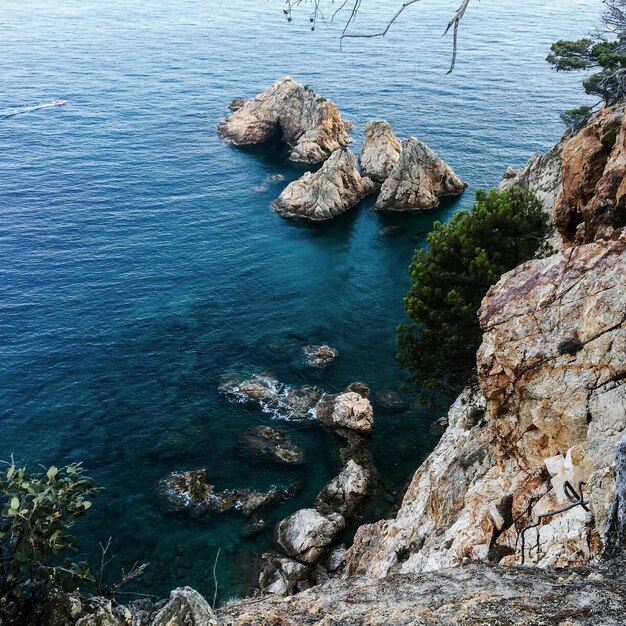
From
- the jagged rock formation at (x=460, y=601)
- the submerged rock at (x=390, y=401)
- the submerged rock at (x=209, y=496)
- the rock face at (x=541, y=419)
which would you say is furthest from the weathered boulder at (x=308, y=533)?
the jagged rock formation at (x=460, y=601)

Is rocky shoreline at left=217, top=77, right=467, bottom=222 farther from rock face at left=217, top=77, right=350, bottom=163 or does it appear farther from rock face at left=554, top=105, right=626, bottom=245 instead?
rock face at left=554, top=105, right=626, bottom=245

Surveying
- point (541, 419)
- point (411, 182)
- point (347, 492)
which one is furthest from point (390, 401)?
point (411, 182)

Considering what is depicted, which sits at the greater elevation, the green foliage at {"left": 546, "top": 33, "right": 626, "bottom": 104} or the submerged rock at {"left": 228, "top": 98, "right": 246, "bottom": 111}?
the green foliage at {"left": 546, "top": 33, "right": 626, "bottom": 104}

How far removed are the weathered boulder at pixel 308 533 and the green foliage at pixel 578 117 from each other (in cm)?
3520

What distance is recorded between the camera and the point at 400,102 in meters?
112

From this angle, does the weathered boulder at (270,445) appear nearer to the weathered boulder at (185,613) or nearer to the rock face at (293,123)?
the weathered boulder at (185,613)

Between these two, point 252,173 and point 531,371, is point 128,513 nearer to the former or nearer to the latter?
point 531,371

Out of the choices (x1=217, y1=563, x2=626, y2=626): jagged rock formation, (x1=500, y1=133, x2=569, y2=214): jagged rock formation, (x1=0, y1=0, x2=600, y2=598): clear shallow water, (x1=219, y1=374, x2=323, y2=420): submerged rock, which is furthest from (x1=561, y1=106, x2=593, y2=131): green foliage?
(x1=217, y1=563, x2=626, y2=626): jagged rock formation

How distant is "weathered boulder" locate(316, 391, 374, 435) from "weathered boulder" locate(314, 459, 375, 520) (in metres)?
3.95

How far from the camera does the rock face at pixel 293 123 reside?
94500 millimetres

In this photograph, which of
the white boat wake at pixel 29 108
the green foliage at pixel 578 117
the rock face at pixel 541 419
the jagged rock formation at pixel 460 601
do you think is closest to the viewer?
the jagged rock formation at pixel 460 601

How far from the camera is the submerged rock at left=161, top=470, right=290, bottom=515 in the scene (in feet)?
122

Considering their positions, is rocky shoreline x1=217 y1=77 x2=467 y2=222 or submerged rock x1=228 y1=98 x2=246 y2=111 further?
submerged rock x1=228 y1=98 x2=246 y2=111

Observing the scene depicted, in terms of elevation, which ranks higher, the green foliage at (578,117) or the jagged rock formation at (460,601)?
the green foliage at (578,117)
